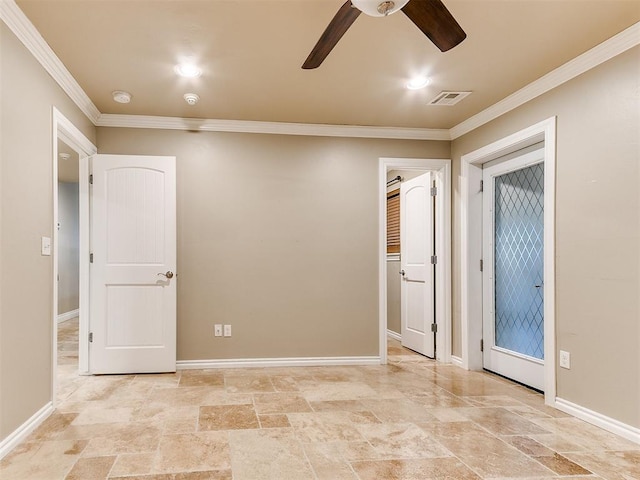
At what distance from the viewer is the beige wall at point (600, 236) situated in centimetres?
268

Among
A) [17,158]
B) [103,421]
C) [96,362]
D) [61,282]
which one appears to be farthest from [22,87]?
[61,282]

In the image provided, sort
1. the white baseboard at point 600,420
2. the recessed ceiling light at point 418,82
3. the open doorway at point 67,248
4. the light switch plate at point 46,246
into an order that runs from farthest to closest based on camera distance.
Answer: the open doorway at point 67,248 < the recessed ceiling light at point 418,82 < the light switch plate at point 46,246 < the white baseboard at point 600,420

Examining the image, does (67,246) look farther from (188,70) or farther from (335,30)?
(335,30)

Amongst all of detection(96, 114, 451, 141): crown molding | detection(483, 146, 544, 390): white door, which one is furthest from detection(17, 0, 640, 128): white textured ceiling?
detection(483, 146, 544, 390): white door

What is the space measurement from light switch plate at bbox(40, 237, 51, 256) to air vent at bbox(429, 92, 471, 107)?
308 cm

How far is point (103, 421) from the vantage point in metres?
2.94

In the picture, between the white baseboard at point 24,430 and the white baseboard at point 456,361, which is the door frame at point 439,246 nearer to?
the white baseboard at point 456,361

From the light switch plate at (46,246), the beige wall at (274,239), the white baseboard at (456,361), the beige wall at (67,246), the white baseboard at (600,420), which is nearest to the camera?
the white baseboard at (600,420)

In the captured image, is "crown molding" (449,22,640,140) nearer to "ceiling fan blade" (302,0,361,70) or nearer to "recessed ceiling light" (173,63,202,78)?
"ceiling fan blade" (302,0,361,70)

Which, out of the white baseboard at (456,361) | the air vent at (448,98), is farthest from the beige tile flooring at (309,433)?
the air vent at (448,98)

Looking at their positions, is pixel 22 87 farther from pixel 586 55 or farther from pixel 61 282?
pixel 61 282

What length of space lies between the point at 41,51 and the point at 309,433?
2854 millimetres

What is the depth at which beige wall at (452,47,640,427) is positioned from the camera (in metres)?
2.68

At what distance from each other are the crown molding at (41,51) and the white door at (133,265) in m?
0.65
